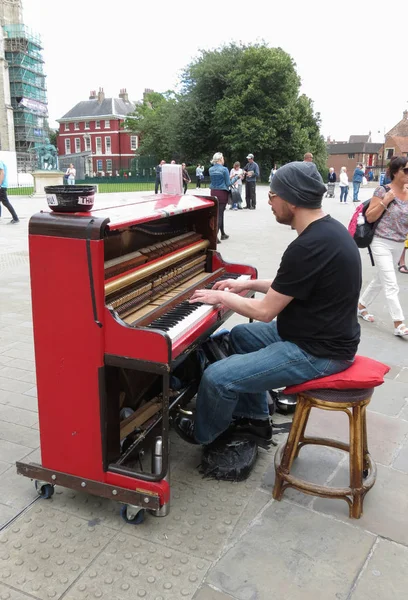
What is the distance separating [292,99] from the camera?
137 feet

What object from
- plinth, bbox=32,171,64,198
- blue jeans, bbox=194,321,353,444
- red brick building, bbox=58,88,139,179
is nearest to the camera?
blue jeans, bbox=194,321,353,444

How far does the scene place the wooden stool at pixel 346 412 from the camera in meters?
2.48

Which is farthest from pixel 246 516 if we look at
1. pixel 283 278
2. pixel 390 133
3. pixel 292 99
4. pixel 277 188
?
pixel 390 133

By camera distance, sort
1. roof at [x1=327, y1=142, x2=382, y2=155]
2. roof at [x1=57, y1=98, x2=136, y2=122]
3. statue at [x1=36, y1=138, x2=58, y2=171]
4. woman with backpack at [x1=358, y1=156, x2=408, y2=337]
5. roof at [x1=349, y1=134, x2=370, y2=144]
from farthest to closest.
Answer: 1. roof at [x1=349, y1=134, x2=370, y2=144]
2. roof at [x1=327, y1=142, x2=382, y2=155]
3. roof at [x1=57, y1=98, x2=136, y2=122]
4. statue at [x1=36, y1=138, x2=58, y2=171]
5. woman with backpack at [x1=358, y1=156, x2=408, y2=337]

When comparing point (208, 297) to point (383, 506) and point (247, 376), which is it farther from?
point (383, 506)

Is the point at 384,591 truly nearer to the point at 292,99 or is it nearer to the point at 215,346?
the point at 215,346

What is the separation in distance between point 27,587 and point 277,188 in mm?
2170

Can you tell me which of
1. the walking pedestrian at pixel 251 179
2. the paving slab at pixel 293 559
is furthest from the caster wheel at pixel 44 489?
the walking pedestrian at pixel 251 179

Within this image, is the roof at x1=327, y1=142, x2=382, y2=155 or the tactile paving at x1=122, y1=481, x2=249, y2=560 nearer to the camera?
the tactile paving at x1=122, y1=481, x2=249, y2=560

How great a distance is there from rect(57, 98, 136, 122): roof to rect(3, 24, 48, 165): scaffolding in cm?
1281

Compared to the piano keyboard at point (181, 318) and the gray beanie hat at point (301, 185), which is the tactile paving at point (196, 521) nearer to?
the piano keyboard at point (181, 318)

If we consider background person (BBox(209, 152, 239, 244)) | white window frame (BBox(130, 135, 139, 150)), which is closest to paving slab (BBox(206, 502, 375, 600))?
background person (BBox(209, 152, 239, 244))

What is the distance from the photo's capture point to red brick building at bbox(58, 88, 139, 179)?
77.7 m

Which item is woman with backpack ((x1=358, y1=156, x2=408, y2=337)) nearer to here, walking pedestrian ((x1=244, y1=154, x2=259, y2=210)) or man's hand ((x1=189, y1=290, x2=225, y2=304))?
man's hand ((x1=189, y1=290, x2=225, y2=304))
